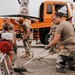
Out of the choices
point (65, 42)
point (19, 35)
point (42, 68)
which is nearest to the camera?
point (65, 42)

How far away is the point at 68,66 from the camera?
9.26 m

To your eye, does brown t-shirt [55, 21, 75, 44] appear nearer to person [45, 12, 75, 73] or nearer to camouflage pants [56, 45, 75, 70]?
person [45, 12, 75, 73]

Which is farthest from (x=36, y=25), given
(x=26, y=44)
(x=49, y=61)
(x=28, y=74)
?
(x=28, y=74)

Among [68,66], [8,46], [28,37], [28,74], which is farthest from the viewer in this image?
[28,37]

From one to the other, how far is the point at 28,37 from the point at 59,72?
13.4 ft

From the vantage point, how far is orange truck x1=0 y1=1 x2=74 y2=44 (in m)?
19.5

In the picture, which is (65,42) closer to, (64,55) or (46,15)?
(64,55)

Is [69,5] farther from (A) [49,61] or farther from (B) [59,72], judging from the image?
(B) [59,72]

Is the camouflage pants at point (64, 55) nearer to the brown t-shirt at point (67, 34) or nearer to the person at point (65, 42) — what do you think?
the person at point (65, 42)

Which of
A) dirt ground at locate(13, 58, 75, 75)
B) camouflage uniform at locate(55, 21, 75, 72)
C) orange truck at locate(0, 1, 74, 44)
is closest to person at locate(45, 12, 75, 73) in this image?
camouflage uniform at locate(55, 21, 75, 72)

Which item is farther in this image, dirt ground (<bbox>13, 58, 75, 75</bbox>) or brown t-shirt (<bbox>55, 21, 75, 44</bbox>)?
brown t-shirt (<bbox>55, 21, 75, 44</bbox>)

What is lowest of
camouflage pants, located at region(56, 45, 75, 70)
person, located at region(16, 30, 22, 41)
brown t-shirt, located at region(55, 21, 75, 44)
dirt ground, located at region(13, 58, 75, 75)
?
person, located at region(16, 30, 22, 41)

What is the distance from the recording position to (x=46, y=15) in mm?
19578

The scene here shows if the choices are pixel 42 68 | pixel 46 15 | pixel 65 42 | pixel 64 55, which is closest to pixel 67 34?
pixel 65 42
